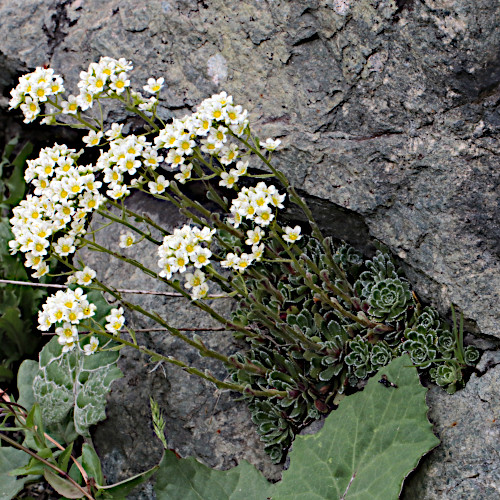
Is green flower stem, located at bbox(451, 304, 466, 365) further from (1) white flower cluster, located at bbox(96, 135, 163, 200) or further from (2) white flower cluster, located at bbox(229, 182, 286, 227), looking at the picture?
(1) white flower cluster, located at bbox(96, 135, 163, 200)

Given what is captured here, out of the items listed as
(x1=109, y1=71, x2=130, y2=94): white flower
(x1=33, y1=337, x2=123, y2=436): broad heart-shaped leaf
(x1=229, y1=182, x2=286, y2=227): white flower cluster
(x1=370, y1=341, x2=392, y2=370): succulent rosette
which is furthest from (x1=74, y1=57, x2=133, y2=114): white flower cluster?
(x1=370, y1=341, x2=392, y2=370): succulent rosette

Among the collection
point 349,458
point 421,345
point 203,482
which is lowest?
point 203,482

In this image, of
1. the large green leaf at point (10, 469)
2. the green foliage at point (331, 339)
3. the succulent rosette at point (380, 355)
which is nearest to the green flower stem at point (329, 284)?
the green foliage at point (331, 339)

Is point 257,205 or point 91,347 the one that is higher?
point 257,205

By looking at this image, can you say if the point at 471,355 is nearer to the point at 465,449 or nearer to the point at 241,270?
the point at 465,449

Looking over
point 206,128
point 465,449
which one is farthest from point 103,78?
point 465,449

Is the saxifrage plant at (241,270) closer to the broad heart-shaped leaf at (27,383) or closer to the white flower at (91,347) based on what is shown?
the white flower at (91,347)

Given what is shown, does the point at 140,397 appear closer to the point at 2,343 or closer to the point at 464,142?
the point at 2,343
